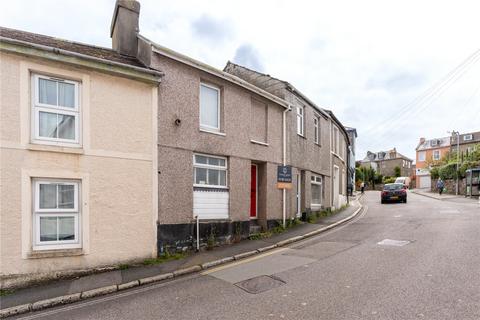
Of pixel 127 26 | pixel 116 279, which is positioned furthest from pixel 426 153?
pixel 116 279

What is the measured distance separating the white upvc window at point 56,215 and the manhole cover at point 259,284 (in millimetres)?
3979

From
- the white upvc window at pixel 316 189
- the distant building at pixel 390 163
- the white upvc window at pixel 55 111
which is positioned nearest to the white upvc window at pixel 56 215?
the white upvc window at pixel 55 111

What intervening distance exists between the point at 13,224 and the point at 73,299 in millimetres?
2114

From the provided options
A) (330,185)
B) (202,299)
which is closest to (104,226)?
(202,299)

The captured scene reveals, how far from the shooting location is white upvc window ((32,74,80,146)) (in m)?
6.21

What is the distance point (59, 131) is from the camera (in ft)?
21.2

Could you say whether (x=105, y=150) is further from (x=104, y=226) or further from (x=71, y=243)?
(x=71, y=243)

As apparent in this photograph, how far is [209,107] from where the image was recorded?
30.5ft

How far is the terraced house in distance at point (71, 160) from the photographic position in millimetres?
5789

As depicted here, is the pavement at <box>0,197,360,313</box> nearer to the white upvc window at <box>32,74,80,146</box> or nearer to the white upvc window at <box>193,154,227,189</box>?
the white upvc window at <box>193,154,227,189</box>

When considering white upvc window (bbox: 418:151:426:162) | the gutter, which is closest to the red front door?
the gutter

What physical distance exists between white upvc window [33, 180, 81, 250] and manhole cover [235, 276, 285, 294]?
3.98 m

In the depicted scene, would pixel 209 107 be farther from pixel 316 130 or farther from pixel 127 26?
pixel 316 130

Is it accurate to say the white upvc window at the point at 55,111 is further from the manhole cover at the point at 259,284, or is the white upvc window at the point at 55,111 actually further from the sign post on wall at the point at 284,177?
the sign post on wall at the point at 284,177
